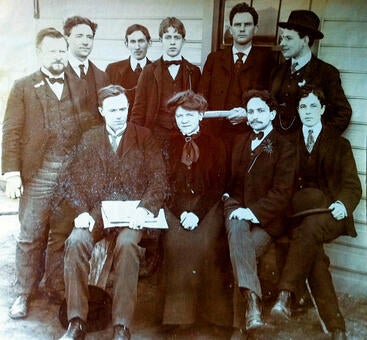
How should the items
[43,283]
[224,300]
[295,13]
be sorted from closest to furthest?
[295,13] < [224,300] < [43,283]

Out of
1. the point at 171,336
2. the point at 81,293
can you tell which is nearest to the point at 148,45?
the point at 81,293

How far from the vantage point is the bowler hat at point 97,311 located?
1.96 m

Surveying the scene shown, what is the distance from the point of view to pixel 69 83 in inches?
76.9

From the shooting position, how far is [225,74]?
1920mm

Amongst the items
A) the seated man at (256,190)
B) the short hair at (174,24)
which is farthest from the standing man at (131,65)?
the seated man at (256,190)

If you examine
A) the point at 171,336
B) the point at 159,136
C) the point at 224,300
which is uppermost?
the point at 159,136

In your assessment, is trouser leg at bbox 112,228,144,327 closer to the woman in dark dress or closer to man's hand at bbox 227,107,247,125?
the woman in dark dress

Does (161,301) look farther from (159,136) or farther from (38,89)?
(38,89)

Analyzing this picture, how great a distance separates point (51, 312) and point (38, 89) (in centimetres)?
90

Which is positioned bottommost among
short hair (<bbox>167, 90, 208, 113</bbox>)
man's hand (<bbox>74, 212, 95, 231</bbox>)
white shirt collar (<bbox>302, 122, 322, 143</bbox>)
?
man's hand (<bbox>74, 212, 95, 231</bbox>)

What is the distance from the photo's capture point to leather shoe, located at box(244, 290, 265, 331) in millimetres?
1847

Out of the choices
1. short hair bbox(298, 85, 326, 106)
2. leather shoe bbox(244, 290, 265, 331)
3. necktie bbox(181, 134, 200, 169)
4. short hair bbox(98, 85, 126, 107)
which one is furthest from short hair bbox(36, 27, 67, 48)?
leather shoe bbox(244, 290, 265, 331)

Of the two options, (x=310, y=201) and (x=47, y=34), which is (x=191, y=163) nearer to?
(x=310, y=201)

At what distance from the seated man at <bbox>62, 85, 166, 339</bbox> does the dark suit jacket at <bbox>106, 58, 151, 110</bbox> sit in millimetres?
25
